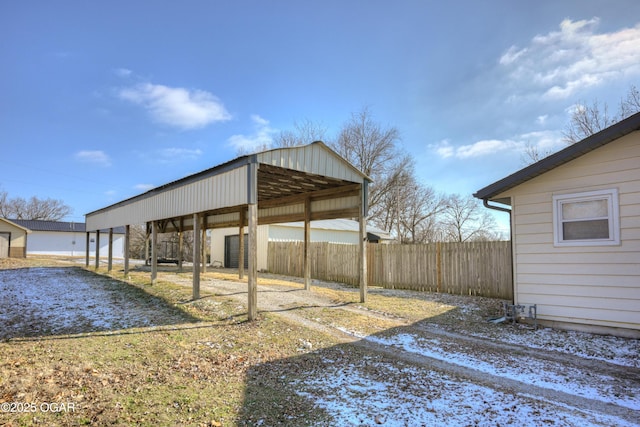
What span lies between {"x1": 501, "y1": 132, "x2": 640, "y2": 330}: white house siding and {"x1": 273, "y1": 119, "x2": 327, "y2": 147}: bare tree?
86.3 feet

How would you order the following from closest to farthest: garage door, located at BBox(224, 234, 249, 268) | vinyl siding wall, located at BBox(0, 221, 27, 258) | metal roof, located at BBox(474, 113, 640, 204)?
metal roof, located at BBox(474, 113, 640, 204) < garage door, located at BBox(224, 234, 249, 268) < vinyl siding wall, located at BBox(0, 221, 27, 258)

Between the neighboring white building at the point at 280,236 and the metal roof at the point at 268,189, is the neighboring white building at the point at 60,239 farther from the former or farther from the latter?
the metal roof at the point at 268,189

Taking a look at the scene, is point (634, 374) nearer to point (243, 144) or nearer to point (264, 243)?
point (264, 243)

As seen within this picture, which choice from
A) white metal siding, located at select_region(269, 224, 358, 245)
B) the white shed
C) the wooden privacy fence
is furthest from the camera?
white metal siding, located at select_region(269, 224, 358, 245)

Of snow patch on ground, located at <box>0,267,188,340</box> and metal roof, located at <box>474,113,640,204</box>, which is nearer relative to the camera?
metal roof, located at <box>474,113,640,204</box>

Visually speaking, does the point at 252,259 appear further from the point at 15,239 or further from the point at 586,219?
→ the point at 15,239

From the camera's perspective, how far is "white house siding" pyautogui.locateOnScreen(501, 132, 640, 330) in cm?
636

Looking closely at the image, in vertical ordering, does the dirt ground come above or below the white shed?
below

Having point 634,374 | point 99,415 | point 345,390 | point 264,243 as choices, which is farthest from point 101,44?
point 634,374

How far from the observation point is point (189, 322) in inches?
290

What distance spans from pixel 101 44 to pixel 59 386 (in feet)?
47.3

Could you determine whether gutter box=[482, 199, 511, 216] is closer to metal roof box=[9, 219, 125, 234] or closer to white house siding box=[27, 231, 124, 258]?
white house siding box=[27, 231, 124, 258]

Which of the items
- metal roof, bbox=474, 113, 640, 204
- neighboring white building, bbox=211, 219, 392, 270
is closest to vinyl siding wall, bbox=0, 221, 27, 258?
neighboring white building, bbox=211, 219, 392, 270

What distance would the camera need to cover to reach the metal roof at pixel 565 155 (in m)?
6.26
